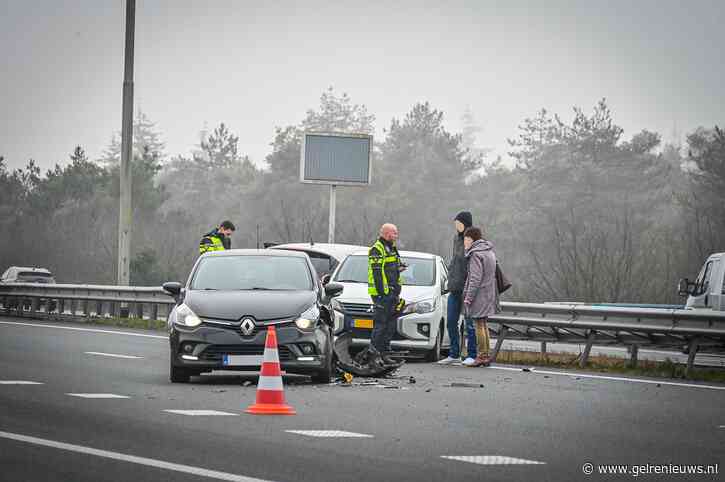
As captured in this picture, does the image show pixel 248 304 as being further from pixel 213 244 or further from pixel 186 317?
pixel 213 244

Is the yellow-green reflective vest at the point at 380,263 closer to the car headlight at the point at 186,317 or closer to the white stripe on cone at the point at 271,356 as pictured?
the car headlight at the point at 186,317

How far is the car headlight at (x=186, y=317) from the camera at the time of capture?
615 inches

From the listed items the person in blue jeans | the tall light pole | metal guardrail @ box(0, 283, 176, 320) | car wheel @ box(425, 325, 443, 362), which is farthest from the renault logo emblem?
the tall light pole

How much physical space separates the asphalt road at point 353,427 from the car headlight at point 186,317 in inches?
27.0

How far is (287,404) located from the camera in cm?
1336

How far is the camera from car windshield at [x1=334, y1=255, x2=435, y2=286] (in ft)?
71.1

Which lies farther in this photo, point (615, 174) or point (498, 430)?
point (615, 174)

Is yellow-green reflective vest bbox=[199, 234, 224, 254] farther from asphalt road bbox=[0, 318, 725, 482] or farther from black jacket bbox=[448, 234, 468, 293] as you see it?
asphalt road bbox=[0, 318, 725, 482]

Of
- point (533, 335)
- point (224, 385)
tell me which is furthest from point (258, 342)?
point (533, 335)

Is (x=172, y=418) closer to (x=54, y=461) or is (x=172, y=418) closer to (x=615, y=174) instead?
(x=54, y=461)

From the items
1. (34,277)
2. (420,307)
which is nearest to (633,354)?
(420,307)

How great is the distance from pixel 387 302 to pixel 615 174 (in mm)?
62474

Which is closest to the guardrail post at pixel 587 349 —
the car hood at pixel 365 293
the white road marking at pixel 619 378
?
the white road marking at pixel 619 378

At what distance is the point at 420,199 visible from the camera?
9119 cm
